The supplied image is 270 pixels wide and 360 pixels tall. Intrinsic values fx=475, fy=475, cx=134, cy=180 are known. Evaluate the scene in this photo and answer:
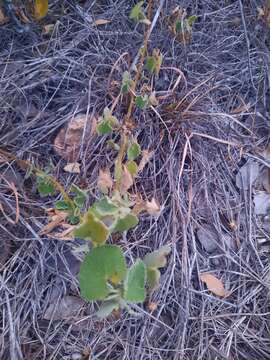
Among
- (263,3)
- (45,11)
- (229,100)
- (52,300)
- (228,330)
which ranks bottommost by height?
(228,330)

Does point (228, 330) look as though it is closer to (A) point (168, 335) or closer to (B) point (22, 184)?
(A) point (168, 335)

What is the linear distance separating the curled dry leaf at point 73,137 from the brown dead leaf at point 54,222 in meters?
0.21

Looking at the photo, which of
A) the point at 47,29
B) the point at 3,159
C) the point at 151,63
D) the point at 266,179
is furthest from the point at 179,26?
the point at 3,159

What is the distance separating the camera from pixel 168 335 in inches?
45.5

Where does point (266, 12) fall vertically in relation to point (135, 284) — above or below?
above

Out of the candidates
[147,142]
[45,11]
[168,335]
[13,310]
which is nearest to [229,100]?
[147,142]

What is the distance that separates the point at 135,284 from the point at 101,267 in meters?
0.07

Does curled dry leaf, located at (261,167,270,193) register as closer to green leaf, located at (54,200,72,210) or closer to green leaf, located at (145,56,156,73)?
green leaf, located at (145,56,156,73)

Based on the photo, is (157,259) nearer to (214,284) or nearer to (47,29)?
(214,284)

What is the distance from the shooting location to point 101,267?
87cm

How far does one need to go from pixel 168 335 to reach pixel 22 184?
54 cm

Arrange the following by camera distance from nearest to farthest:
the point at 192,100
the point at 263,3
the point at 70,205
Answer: the point at 70,205
the point at 192,100
the point at 263,3

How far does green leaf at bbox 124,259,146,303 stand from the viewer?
2.85ft

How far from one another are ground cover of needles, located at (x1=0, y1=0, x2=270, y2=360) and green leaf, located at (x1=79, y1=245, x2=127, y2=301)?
1.02ft
